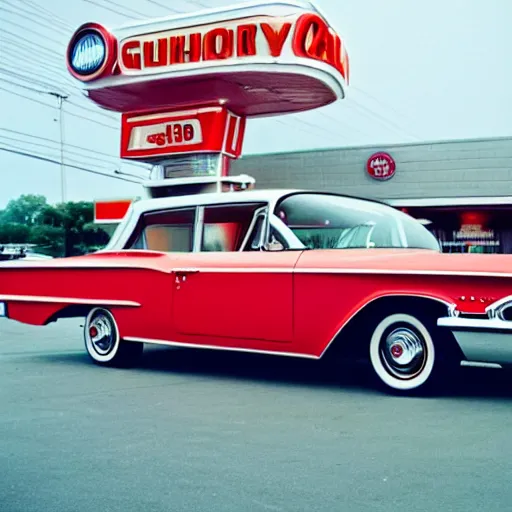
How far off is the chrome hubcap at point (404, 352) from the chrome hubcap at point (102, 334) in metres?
2.91

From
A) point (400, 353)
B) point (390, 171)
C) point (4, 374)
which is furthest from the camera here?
point (390, 171)

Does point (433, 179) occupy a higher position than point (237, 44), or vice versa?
point (237, 44)

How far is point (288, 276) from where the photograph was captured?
19.5 ft

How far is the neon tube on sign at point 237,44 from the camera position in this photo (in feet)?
72.0

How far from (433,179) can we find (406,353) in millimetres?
21476

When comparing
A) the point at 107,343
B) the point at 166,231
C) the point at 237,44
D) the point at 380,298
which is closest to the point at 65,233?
the point at 237,44

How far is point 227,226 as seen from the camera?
21.9ft

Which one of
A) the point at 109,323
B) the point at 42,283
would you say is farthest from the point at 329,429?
the point at 42,283

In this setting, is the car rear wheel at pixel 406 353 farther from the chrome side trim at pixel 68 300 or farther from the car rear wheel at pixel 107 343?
the car rear wheel at pixel 107 343

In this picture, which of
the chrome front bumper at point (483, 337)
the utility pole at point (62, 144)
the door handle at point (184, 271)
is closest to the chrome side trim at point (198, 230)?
the door handle at point (184, 271)

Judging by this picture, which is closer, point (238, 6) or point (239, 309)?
point (239, 309)

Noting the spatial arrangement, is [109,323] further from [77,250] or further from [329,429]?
[77,250]

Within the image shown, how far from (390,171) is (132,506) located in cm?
2419

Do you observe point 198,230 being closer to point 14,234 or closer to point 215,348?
point 215,348
